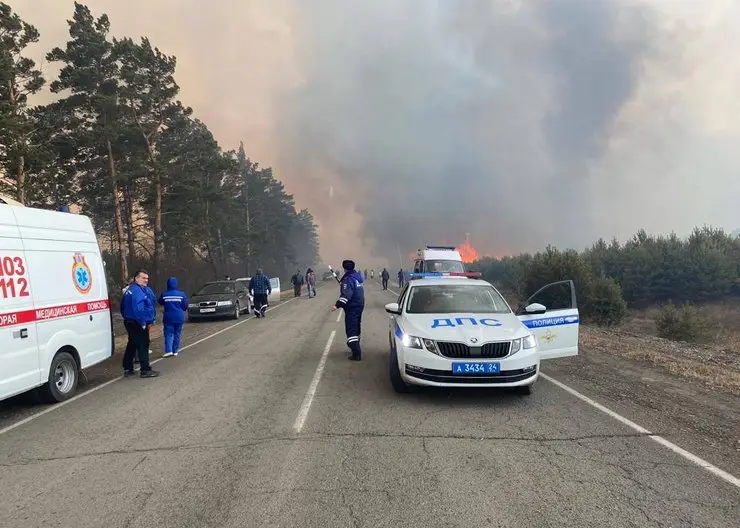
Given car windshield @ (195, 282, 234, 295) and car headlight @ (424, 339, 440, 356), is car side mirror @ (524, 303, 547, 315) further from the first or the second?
car windshield @ (195, 282, 234, 295)

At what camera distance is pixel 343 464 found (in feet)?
14.2

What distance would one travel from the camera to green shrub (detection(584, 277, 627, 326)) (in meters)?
19.1

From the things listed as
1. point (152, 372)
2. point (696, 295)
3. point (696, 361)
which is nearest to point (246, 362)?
point (152, 372)

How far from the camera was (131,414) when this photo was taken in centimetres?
614

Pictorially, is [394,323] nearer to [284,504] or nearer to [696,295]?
[284,504]

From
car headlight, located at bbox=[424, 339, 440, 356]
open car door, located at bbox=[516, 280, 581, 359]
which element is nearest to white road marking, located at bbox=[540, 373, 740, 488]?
open car door, located at bbox=[516, 280, 581, 359]

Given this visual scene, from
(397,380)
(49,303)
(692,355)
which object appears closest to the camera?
(397,380)

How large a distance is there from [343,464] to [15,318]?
4.72 m

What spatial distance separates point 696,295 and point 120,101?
33916 millimetres

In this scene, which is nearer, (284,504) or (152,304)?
(284,504)

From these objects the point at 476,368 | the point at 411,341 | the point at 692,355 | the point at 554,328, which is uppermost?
the point at 411,341

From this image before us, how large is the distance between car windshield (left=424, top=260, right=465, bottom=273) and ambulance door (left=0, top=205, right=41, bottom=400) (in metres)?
17.5

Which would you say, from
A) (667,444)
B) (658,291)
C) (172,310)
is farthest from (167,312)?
(658,291)

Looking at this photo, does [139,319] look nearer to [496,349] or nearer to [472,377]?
[472,377]
